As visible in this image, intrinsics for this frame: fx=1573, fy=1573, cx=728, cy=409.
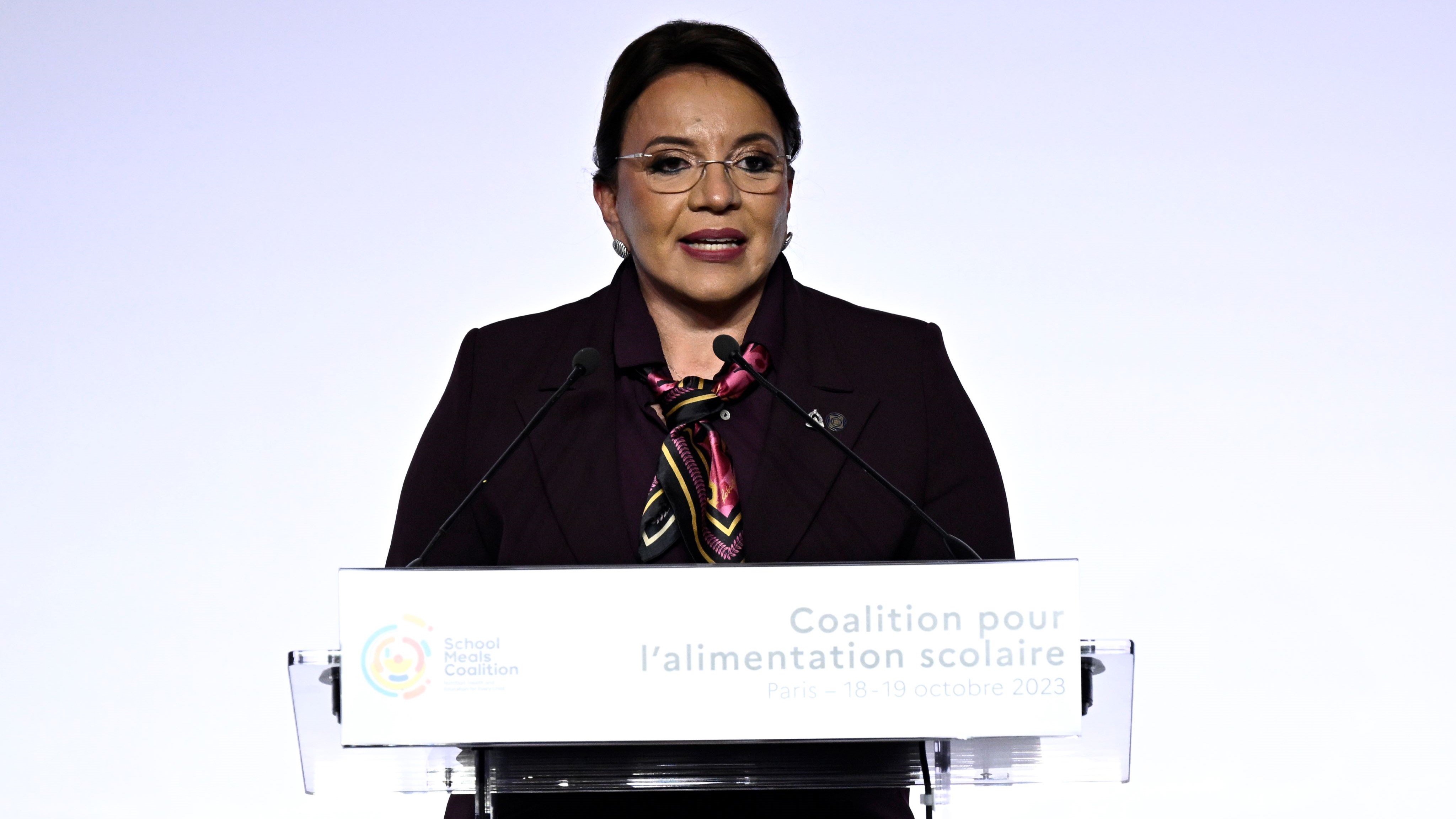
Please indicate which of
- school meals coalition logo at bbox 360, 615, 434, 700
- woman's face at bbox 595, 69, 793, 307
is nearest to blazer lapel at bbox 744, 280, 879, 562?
woman's face at bbox 595, 69, 793, 307

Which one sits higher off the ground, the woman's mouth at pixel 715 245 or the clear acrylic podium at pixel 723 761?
the woman's mouth at pixel 715 245

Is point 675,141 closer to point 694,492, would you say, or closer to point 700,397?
point 700,397

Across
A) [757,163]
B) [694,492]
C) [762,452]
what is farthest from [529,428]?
[757,163]

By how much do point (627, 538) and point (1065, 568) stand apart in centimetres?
61

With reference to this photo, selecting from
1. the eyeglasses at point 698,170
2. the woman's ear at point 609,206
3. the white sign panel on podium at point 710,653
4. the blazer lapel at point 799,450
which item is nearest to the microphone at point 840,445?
the blazer lapel at point 799,450

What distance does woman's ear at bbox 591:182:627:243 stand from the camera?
88.9 inches

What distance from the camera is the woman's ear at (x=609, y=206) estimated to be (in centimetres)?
226

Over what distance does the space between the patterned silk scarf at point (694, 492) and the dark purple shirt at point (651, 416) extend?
0.02 meters

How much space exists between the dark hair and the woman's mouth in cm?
18

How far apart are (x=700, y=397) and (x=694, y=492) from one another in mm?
140

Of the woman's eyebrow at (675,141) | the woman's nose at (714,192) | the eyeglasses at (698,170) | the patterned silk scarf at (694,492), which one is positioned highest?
the woman's eyebrow at (675,141)

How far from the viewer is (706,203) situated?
205 cm

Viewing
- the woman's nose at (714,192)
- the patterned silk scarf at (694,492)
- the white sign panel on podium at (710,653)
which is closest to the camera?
the white sign panel on podium at (710,653)

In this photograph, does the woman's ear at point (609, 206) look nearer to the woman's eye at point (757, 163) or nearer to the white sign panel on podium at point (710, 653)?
the woman's eye at point (757, 163)
